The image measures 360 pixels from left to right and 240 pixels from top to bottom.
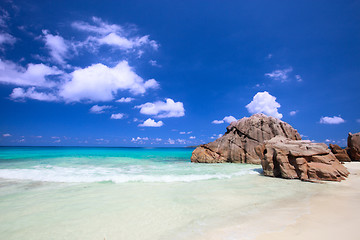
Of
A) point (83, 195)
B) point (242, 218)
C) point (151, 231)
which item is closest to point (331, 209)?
point (242, 218)

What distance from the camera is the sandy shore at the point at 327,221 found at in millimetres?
3540

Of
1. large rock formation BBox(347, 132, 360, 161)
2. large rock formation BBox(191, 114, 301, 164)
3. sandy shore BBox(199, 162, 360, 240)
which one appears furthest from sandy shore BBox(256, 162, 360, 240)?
large rock formation BBox(347, 132, 360, 161)

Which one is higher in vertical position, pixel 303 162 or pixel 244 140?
pixel 244 140

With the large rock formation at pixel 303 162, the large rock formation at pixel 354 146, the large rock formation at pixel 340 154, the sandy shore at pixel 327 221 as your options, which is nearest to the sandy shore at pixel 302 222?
the sandy shore at pixel 327 221

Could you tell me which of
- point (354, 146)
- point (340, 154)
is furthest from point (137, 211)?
point (354, 146)

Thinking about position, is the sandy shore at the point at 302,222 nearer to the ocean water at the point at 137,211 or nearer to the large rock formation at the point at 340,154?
the ocean water at the point at 137,211

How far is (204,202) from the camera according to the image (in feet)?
19.9

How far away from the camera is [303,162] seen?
396 inches

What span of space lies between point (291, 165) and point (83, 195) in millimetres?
11413

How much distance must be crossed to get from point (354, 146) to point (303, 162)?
18.9 meters

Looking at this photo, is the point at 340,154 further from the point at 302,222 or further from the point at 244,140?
the point at 302,222

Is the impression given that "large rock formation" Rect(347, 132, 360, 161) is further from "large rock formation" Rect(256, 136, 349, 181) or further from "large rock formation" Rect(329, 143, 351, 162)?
"large rock formation" Rect(256, 136, 349, 181)

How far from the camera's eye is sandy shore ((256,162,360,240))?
11.6ft

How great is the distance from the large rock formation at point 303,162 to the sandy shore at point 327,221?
3.16m
